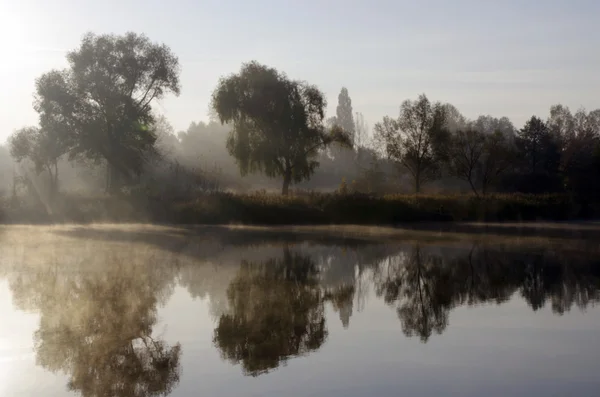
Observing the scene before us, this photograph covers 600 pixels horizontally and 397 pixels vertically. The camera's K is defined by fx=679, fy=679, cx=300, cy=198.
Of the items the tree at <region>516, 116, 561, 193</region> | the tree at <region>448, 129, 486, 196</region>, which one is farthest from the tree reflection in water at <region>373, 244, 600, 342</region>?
the tree at <region>516, 116, 561, 193</region>

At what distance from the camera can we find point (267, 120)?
49938 mm

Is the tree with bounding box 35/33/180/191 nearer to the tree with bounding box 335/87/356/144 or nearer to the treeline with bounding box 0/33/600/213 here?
the treeline with bounding box 0/33/600/213

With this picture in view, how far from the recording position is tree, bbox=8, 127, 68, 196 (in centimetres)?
4744

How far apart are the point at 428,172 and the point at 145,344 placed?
1957 inches

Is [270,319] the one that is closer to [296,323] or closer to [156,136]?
[296,323]

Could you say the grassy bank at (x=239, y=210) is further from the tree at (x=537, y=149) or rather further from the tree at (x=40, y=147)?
the tree at (x=537, y=149)

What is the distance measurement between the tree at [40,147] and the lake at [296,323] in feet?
80.1

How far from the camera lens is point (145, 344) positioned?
1056 cm

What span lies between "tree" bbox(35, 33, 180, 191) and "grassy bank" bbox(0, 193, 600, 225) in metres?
5.46

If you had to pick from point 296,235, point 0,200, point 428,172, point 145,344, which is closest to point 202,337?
point 145,344

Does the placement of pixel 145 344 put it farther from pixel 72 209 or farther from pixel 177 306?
pixel 72 209

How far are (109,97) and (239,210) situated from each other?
1472 centimetres

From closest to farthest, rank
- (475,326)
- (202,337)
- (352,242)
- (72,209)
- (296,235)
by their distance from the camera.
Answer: (202,337)
(475,326)
(352,242)
(296,235)
(72,209)

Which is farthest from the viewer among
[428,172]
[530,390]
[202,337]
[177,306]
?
[428,172]
